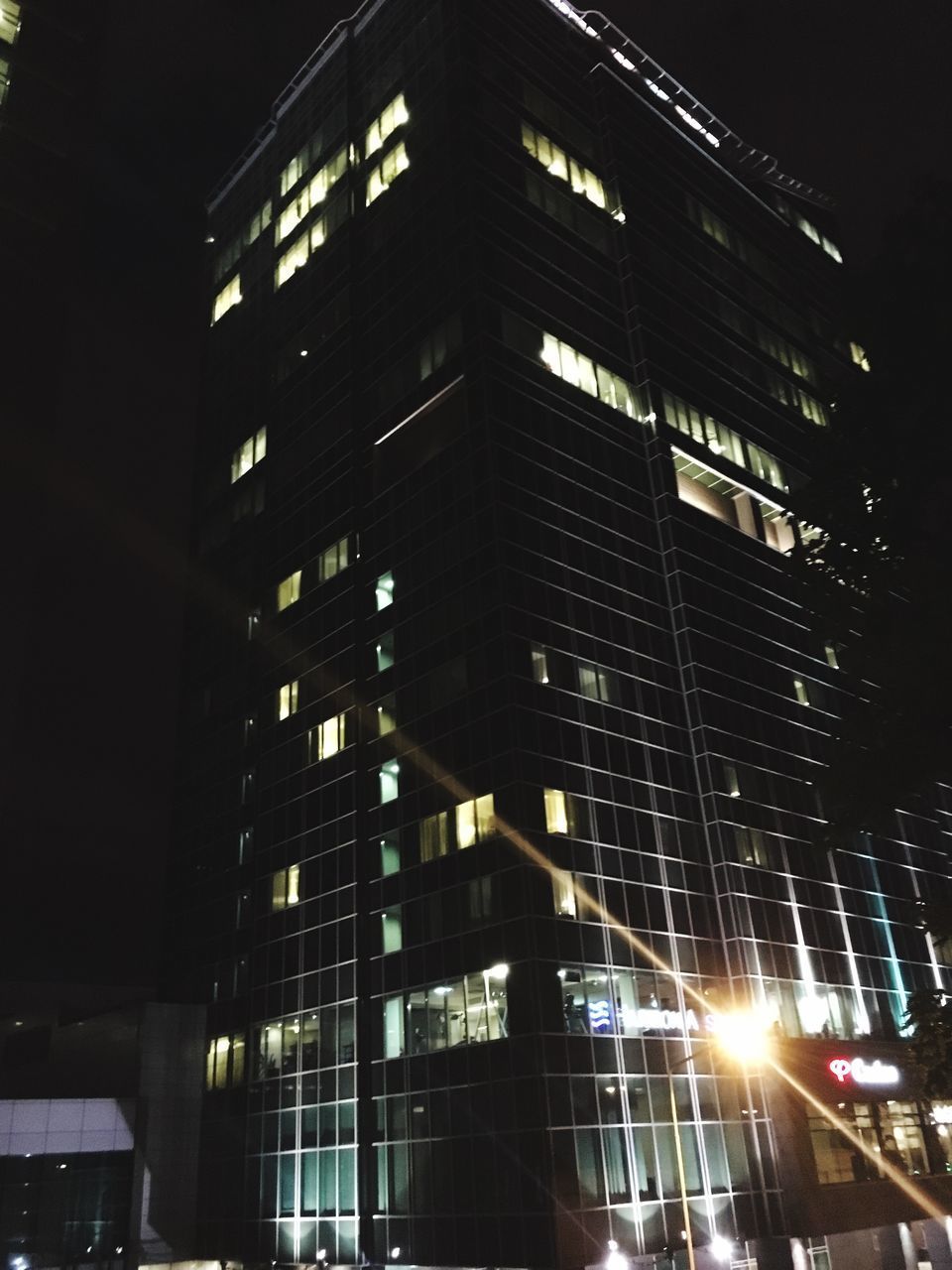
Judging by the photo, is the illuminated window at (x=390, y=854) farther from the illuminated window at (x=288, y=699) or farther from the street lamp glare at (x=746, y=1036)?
the street lamp glare at (x=746, y=1036)

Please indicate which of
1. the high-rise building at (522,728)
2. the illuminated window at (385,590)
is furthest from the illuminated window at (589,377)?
the illuminated window at (385,590)

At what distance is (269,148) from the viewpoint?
81188mm

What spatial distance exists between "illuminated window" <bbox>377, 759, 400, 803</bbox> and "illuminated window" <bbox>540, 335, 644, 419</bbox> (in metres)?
22.8

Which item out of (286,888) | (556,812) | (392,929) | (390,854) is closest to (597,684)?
(556,812)

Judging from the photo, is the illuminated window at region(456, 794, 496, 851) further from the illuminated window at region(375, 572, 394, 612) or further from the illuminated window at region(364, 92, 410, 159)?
the illuminated window at region(364, 92, 410, 159)

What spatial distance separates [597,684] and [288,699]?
19295mm

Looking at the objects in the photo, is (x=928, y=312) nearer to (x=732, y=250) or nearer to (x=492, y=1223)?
(x=492, y=1223)

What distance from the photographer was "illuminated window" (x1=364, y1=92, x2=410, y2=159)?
218 feet

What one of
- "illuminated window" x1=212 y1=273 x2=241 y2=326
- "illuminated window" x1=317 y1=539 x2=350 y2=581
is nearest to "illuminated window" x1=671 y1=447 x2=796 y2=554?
"illuminated window" x1=317 y1=539 x2=350 y2=581

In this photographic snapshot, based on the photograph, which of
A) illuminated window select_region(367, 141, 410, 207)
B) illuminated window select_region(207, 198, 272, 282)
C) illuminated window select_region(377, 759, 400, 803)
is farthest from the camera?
illuminated window select_region(207, 198, 272, 282)

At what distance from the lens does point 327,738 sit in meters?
56.1

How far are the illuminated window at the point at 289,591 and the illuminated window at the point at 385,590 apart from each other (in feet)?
26.2

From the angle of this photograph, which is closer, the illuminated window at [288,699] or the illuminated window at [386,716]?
the illuminated window at [386,716]

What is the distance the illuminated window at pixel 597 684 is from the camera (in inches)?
1969
